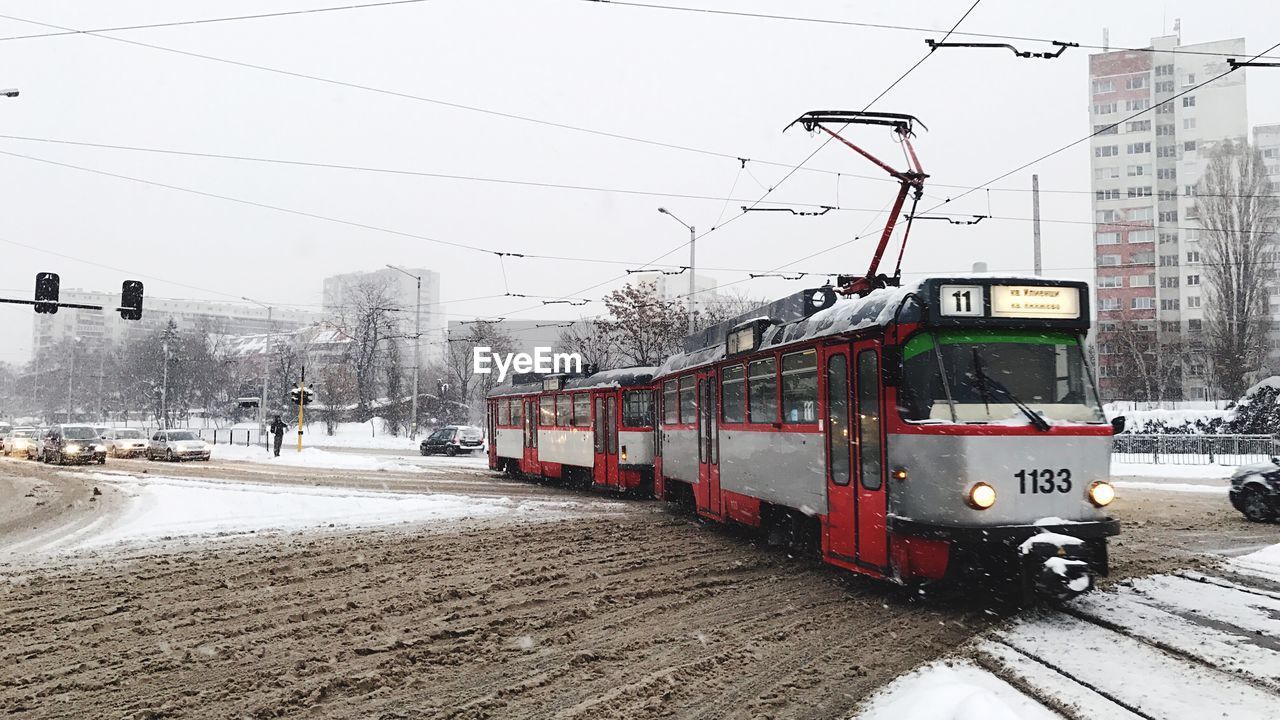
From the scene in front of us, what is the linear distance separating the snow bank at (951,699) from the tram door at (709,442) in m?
7.08

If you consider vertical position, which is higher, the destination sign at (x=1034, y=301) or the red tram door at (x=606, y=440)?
the destination sign at (x=1034, y=301)

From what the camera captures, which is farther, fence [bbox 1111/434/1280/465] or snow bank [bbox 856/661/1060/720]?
fence [bbox 1111/434/1280/465]

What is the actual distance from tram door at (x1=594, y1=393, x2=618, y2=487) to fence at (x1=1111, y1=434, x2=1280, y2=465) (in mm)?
19779

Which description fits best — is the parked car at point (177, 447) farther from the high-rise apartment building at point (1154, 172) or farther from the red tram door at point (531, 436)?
the high-rise apartment building at point (1154, 172)

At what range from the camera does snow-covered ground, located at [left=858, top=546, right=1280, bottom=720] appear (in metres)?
4.96

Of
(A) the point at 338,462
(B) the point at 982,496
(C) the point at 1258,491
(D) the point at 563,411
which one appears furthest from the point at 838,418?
(A) the point at 338,462

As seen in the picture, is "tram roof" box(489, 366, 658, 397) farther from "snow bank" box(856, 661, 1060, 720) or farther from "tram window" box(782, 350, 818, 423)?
"snow bank" box(856, 661, 1060, 720)

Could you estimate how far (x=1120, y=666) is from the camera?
19.1 ft

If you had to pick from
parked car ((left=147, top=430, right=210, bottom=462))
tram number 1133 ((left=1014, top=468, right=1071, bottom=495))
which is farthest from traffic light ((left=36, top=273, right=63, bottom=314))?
tram number 1133 ((left=1014, top=468, right=1071, bottom=495))

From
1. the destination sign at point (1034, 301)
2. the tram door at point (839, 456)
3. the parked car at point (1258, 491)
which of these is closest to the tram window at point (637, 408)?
the tram door at point (839, 456)

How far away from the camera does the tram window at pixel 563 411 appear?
2255 cm

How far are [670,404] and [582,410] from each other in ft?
21.3

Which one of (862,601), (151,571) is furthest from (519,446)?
(862,601)

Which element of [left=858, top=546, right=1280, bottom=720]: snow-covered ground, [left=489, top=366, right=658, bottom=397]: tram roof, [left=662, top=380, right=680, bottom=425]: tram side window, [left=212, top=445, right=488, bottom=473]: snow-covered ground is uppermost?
[left=489, top=366, right=658, bottom=397]: tram roof
